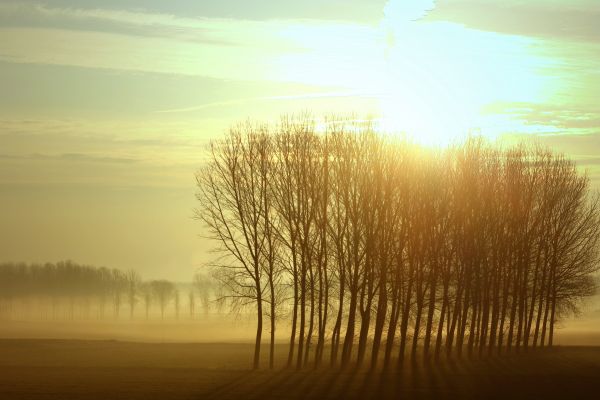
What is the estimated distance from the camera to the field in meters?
42.2

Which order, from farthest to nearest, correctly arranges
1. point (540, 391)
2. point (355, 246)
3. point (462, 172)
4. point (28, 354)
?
point (28, 354)
point (462, 172)
point (355, 246)
point (540, 391)

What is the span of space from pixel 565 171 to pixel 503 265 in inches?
483

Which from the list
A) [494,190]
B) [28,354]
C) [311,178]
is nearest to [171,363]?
[28,354]

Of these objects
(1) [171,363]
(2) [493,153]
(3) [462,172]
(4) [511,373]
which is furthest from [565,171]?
(1) [171,363]

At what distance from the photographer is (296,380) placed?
4812cm

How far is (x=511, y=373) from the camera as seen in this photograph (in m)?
55.5

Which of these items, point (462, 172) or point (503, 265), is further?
point (503, 265)

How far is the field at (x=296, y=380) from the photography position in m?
42.2

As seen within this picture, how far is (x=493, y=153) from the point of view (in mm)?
71312

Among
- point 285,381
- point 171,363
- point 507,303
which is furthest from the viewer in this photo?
point 507,303

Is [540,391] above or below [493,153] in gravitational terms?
below

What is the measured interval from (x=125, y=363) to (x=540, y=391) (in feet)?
115

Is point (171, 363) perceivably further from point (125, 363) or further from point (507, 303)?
point (507, 303)

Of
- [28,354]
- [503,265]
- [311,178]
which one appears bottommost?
[28,354]
